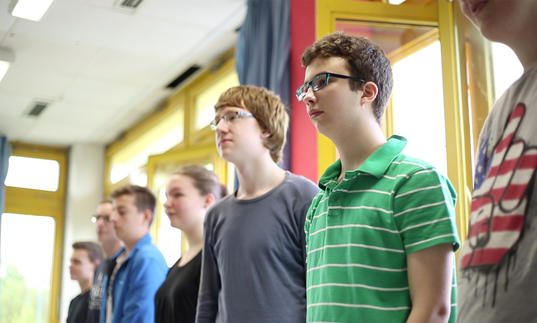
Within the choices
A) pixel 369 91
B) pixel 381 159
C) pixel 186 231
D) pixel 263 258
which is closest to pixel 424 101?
pixel 186 231

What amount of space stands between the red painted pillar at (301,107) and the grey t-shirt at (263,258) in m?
1.77

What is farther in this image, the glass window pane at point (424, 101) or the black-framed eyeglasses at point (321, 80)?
the glass window pane at point (424, 101)

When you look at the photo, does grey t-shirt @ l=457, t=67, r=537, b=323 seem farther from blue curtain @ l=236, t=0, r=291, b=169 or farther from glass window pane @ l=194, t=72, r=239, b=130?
glass window pane @ l=194, t=72, r=239, b=130

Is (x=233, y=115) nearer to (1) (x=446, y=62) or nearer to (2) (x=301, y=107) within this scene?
(1) (x=446, y=62)

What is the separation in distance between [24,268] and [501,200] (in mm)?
8148

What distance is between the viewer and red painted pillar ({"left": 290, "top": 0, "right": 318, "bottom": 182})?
3863mm

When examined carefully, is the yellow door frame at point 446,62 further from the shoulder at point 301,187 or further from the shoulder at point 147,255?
the shoulder at point 301,187

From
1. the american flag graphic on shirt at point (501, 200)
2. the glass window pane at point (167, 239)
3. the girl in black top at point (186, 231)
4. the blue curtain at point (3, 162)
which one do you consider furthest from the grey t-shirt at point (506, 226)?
the blue curtain at point (3, 162)

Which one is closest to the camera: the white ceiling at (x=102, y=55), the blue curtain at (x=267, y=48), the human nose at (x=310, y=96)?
the human nose at (x=310, y=96)

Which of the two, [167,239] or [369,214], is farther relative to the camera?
[167,239]

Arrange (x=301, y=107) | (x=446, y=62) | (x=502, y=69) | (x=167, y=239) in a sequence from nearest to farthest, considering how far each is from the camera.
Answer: (x=502, y=69) → (x=446, y=62) → (x=301, y=107) → (x=167, y=239)

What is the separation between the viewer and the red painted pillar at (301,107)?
3.86 meters

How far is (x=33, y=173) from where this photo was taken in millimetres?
8422

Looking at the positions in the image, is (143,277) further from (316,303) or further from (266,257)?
(316,303)
